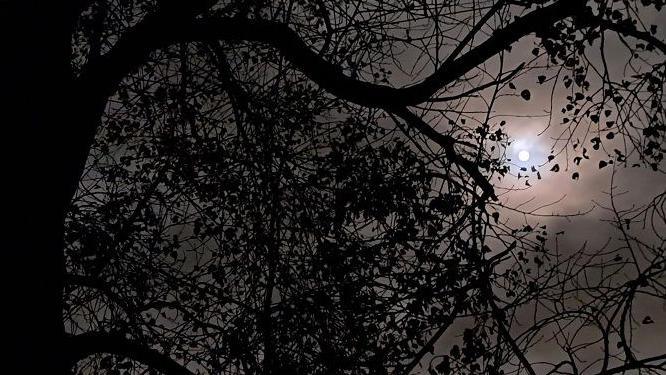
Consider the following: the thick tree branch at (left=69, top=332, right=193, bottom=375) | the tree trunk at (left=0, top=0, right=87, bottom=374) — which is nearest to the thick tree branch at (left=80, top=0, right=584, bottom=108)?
the tree trunk at (left=0, top=0, right=87, bottom=374)

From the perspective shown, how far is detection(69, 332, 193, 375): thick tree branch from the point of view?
4.59 metres

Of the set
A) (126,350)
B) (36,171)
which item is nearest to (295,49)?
(36,171)

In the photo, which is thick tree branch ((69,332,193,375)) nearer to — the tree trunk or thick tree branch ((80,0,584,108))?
the tree trunk

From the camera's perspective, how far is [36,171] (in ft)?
11.4

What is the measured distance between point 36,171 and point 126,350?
180 cm

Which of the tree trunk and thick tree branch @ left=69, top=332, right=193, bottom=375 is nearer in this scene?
the tree trunk

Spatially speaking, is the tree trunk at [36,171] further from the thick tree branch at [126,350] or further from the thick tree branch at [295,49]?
the thick tree branch at [126,350]

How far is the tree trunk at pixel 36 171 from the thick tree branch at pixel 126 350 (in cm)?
115

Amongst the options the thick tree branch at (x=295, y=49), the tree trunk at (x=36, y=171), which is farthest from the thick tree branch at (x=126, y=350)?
the thick tree branch at (x=295, y=49)

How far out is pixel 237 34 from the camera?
4.44 metres

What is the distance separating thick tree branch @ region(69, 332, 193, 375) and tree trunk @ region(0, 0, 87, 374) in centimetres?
115

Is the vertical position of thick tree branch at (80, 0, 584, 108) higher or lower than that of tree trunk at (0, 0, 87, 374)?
higher

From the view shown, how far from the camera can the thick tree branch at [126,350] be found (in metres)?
4.59

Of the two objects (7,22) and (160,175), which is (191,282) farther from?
(7,22)
